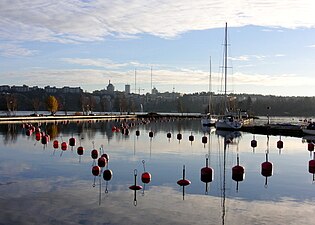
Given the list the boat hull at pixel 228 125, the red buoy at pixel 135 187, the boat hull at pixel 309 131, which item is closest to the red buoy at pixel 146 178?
the red buoy at pixel 135 187

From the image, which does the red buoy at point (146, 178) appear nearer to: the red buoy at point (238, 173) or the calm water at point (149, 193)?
the calm water at point (149, 193)

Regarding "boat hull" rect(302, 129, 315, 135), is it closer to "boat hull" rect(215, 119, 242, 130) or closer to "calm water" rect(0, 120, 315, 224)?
"boat hull" rect(215, 119, 242, 130)

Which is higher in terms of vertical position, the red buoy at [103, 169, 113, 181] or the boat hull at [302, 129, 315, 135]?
the boat hull at [302, 129, 315, 135]

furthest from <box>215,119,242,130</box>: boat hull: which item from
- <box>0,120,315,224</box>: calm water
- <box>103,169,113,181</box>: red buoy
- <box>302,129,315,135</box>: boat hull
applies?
<box>103,169,113,181</box>: red buoy

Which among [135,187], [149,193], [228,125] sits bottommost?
[149,193]

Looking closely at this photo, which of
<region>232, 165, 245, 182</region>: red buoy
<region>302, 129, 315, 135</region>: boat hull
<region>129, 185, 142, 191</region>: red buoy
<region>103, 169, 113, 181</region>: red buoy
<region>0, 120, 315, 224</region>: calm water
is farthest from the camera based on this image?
<region>302, 129, 315, 135</region>: boat hull

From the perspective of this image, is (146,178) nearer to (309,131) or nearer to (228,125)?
(309,131)

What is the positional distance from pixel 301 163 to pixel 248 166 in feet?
20.0

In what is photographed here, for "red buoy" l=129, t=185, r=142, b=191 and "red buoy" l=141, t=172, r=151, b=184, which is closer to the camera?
"red buoy" l=129, t=185, r=142, b=191

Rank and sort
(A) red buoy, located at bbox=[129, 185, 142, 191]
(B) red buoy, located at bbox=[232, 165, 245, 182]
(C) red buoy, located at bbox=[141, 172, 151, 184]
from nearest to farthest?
(A) red buoy, located at bbox=[129, 185, 142, 191] → (C) red buoy, located at bbox=[141, 172, 151, 184] → (B) red buoy, located at bbox=[232, 165, 245, 182]

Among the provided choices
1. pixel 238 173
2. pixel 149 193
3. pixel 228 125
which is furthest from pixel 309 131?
pixel 149 193

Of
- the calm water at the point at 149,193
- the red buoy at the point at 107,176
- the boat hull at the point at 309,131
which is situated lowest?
the calm water at the point at 149,193

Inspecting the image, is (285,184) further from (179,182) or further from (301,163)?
(301,163)

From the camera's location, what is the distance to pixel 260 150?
160 ft
